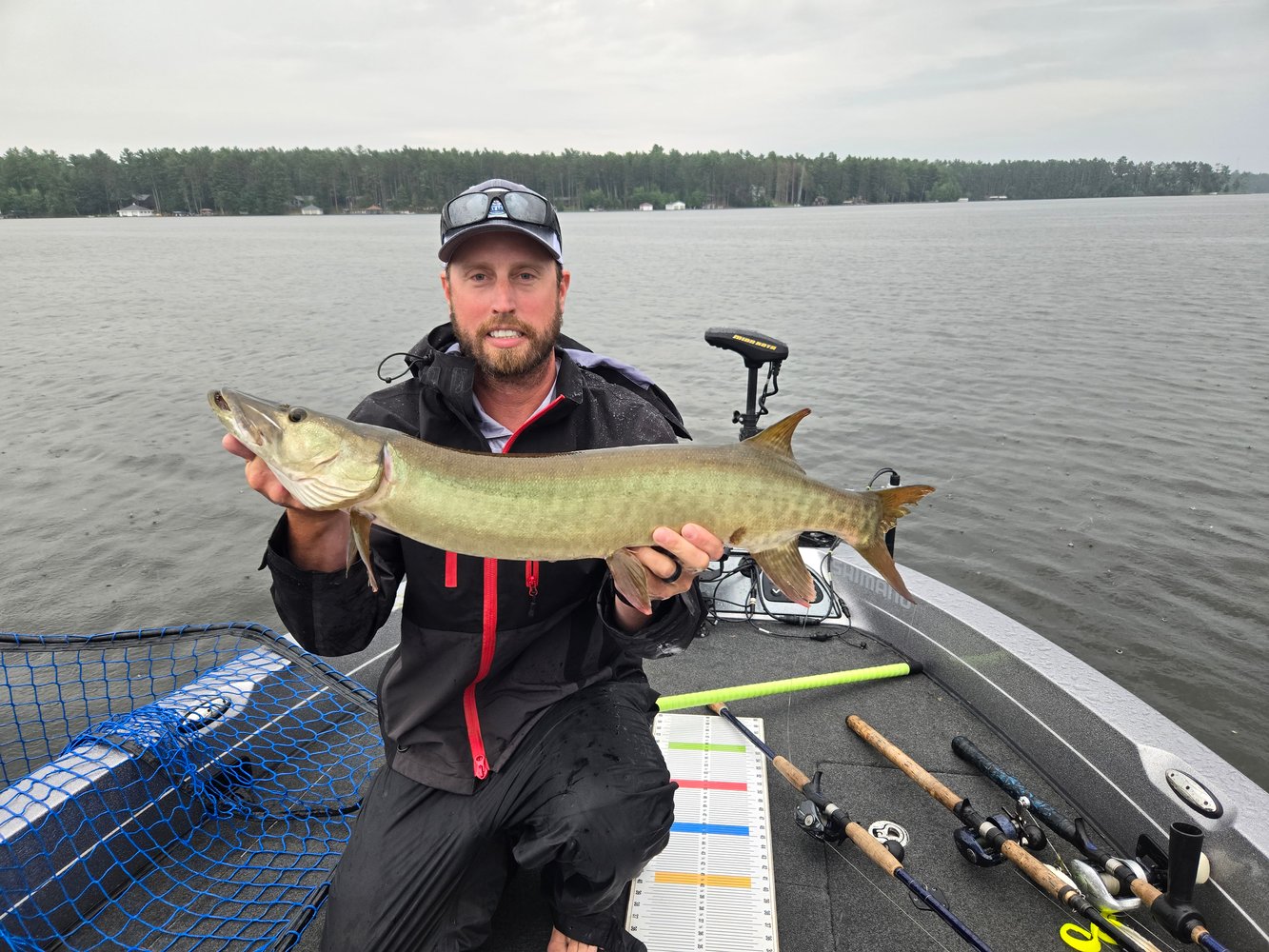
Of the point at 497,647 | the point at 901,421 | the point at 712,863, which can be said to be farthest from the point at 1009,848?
the point at 901,421

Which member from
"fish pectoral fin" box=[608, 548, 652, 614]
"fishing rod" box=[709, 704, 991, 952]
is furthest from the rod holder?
"fish pectoral fin" box=[608, 548, 652, 614]

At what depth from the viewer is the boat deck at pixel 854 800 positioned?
2.71m

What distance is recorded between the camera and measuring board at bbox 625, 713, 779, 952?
2578mm

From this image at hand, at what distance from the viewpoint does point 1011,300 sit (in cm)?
2158

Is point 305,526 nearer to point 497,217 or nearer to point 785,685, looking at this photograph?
point 497,217

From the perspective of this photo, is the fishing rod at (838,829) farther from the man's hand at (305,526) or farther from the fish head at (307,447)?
the fish head at (307,447)

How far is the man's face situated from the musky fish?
0.49 m

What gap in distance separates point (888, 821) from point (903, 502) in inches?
57.9

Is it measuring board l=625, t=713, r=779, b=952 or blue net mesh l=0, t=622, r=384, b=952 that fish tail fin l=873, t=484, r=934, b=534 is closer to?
measuring board l=625, t=713, r=779, b=952

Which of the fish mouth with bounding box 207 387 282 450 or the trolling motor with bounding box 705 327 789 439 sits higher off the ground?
the fish mouth with bounding box 207 387 282 450

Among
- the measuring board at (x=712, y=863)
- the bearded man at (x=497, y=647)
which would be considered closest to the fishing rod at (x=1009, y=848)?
the measuring board at (x=712, y=863)

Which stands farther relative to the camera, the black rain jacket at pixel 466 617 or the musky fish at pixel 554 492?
the black rain jacket at pixel 466 617

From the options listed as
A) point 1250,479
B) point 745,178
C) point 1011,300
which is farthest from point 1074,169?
point 1250,479

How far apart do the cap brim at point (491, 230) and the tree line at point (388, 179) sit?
95.6m
